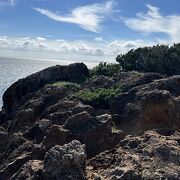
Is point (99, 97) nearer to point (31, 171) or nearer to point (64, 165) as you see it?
point (31, 171)

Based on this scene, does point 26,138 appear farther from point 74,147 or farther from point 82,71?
point 82,71

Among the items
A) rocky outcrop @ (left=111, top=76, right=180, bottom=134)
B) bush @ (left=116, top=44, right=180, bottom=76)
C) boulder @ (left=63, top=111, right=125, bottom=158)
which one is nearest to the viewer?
boulder @ (left=63, top=111, right=125, bottom=158)

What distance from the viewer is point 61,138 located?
22031 mm

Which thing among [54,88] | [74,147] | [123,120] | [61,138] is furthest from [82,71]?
[74,147]

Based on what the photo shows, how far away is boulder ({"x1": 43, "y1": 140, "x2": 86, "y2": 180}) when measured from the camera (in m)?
16.5

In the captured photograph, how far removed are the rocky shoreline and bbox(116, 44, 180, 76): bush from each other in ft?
55.2

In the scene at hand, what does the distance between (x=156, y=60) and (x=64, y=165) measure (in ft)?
145

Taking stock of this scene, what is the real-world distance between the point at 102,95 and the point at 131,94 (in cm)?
480

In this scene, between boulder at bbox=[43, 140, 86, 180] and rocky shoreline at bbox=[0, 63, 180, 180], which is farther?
rocky shoreline at bbox=[0, 63, 180, 180]

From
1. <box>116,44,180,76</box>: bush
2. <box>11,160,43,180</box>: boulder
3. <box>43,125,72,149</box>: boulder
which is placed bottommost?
<box>11,160,43,180</box>: boulder

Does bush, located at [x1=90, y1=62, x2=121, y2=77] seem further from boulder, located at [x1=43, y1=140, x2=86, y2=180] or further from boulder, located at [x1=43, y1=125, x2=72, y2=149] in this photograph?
boulder, located at [x1=43, y1=140, x2=86, y2=180]

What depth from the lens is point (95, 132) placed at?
880 inches

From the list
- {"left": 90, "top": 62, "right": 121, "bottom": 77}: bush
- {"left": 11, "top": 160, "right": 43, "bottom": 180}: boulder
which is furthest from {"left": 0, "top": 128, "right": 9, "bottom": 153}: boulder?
{"left": 90, "top": 62, "right": 121, "bottom": 77}: bush

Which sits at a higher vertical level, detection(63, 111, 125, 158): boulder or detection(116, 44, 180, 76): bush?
detection(116, 44, 180, 76): bush
